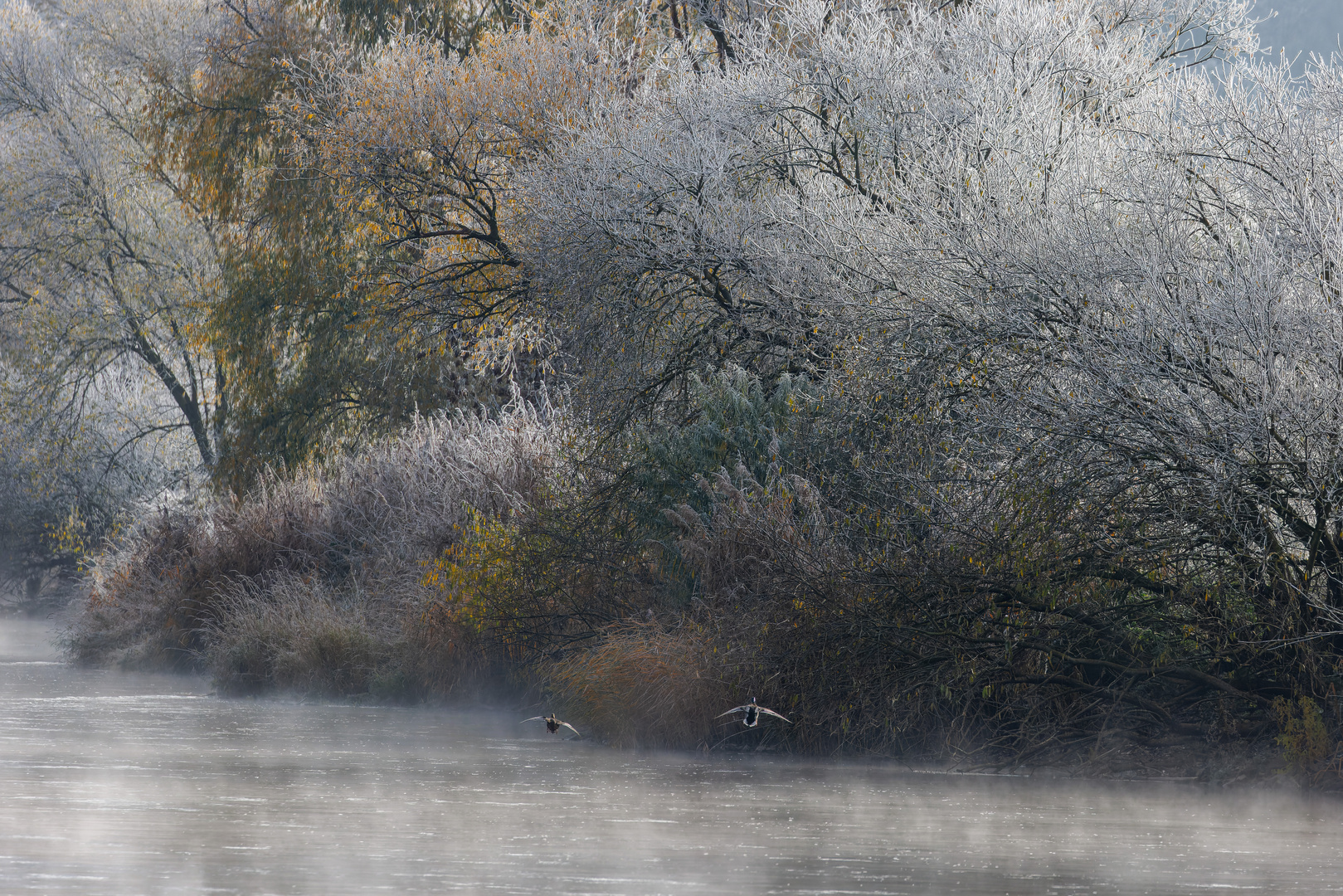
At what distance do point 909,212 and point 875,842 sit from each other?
7390 millimetres

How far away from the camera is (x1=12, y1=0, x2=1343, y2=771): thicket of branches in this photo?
14.5m

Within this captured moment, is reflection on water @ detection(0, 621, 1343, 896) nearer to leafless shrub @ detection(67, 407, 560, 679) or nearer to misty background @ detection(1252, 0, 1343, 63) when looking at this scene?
leafless shrub @ detection(67, 407, 560, 679)

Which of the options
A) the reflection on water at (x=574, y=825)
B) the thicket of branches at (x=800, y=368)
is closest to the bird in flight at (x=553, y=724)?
the reflection on water at (x=574, y=825)

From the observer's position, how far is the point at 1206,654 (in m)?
15.2

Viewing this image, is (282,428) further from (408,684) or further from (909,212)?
(909,212)

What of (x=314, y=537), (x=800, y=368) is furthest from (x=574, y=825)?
(x=314, y=537)

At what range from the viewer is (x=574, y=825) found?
12.6 m

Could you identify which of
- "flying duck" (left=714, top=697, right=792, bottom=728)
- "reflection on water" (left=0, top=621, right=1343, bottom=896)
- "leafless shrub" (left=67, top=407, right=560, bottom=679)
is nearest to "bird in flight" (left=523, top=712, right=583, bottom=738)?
"reflection on water" (left=0, top=621, right=1343, bottom=896)

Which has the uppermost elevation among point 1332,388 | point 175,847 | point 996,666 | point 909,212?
point 909,212

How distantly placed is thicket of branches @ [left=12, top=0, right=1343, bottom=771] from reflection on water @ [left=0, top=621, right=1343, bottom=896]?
1106mm

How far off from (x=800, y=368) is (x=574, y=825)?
26.6ft

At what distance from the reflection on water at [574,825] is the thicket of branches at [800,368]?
1106 millimetres

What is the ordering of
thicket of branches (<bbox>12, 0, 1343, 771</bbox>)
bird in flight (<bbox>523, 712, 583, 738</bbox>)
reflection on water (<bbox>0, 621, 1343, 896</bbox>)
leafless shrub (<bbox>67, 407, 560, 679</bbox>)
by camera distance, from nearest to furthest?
1. reflection on water (<bbox>0, 621, 1343, 896</bbox>)
2. thicket of branches (<bbox>12, 0, 1343, 771</bbox>)
3. bird in flight (<bbox>523, 712, 583, 738</bbox>)
4. leafless shrub (<bbox>67, 407, 560, 679</bbox>)

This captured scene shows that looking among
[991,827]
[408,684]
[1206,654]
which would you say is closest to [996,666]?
[1206,654]
